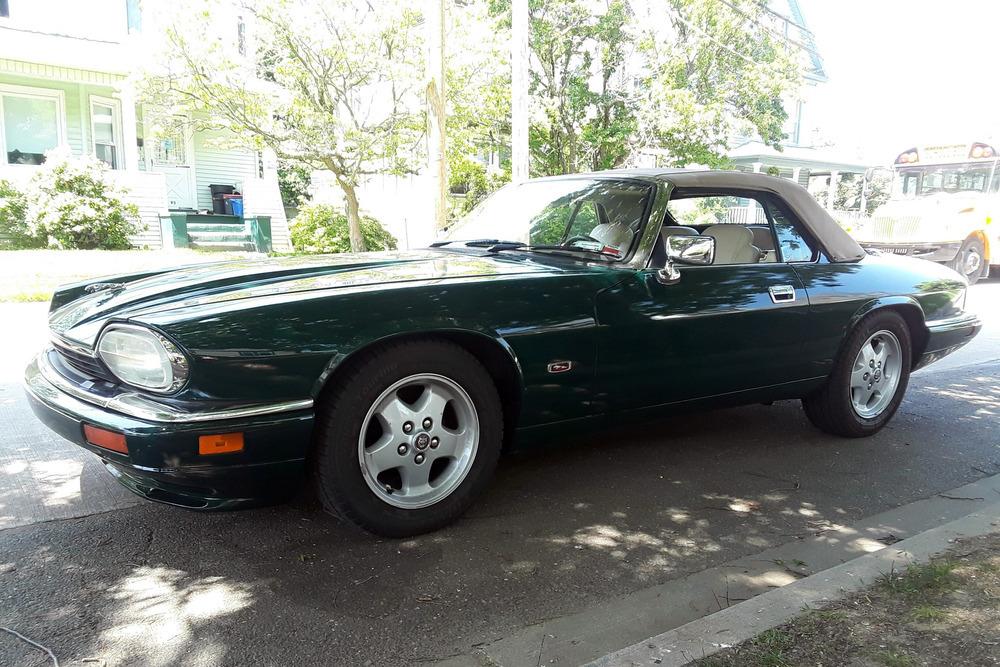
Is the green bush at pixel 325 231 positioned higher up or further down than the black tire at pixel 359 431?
higher up

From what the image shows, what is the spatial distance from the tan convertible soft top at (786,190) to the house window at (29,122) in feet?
56.0

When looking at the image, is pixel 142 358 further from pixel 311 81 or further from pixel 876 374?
pixel 311 81

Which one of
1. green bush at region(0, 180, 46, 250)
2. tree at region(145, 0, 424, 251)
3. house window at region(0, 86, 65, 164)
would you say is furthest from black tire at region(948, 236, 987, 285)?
house window at region(0, 86, 65, 164)

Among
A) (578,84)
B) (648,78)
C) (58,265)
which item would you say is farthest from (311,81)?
(648,78)

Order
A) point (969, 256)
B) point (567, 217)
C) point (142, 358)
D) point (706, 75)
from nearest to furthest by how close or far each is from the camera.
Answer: point (142, 358), point (567, 217), point (969, 256), point (706, 75)

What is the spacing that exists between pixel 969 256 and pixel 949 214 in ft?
3.22

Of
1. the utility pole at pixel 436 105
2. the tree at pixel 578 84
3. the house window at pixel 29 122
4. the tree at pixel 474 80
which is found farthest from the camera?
the house window at pixel 29 122

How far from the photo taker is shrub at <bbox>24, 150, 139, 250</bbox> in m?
15.0

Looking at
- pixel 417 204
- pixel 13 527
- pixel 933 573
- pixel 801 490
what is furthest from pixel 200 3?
pixel 933 573

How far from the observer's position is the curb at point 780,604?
2.37 metres

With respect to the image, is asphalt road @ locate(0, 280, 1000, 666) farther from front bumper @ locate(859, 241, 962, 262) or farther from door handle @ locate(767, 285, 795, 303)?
front bumper @ locate(859, 241, 962, 262)

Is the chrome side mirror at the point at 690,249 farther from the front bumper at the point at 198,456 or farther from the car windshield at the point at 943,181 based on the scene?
the car windshield at the point at 943,181

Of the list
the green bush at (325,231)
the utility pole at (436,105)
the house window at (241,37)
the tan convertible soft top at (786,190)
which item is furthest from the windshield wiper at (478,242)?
the green bush at (325,231)

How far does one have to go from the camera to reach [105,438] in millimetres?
2715
